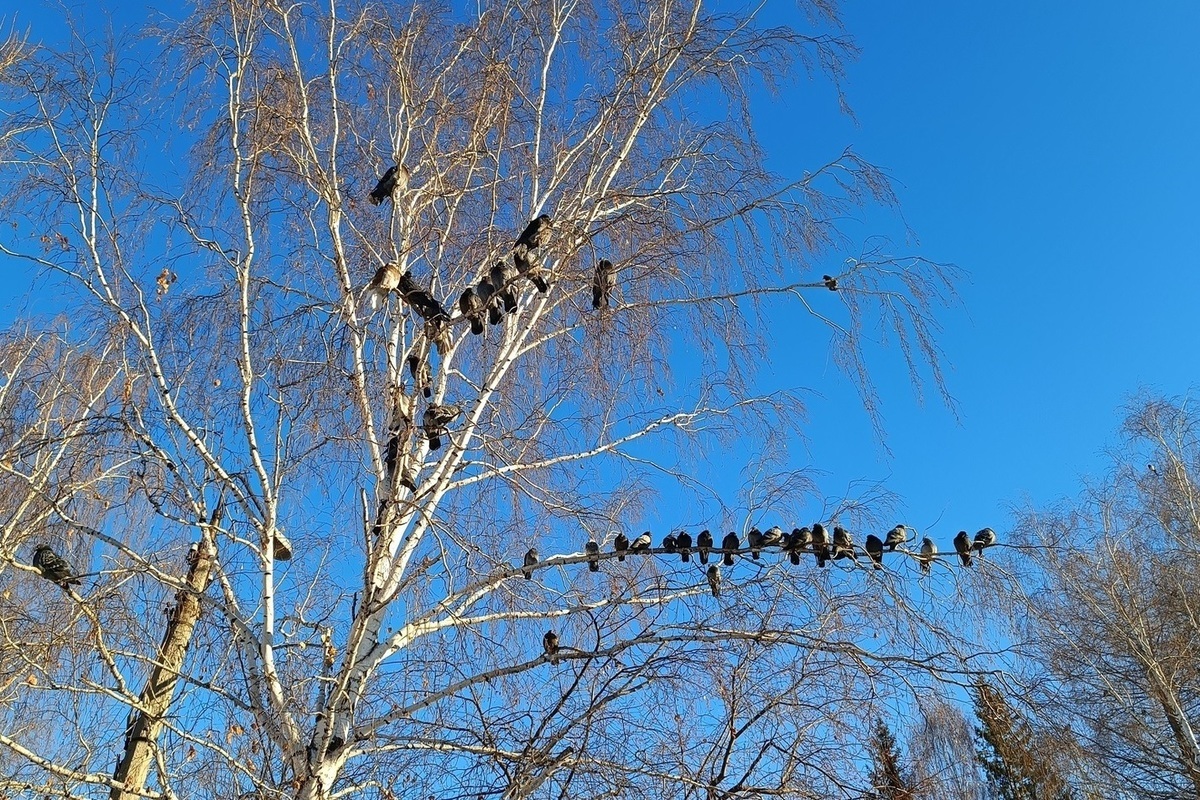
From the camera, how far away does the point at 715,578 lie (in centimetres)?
310

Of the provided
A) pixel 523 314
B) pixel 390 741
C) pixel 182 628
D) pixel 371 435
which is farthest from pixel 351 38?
pixel 390 741

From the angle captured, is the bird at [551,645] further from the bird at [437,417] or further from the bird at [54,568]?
the bird at [54,568]

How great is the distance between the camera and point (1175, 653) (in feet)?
30.5

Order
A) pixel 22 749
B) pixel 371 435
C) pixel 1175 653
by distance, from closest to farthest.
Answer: pixel 22 749 < pixel 371 435 < pixel 1175 653

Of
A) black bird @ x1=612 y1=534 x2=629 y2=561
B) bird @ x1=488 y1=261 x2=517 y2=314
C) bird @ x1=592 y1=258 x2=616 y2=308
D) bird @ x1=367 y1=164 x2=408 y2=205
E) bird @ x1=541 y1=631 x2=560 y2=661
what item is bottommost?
bird @ x1=541 y1=631 x2=560 y2=661

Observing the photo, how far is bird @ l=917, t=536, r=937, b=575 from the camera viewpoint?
286 centimetres

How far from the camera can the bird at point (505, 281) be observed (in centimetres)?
312

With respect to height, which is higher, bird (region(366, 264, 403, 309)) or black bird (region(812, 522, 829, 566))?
bird (region(366, 264, 403, 309))

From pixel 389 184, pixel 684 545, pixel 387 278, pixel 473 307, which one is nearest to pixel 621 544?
pixel 684 545

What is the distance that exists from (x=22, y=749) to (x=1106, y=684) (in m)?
9.70

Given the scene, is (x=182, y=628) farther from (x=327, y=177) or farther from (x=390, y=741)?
(x=327, y=177)

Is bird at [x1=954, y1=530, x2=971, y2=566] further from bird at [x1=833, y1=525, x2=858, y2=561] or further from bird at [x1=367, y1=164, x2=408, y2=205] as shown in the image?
bird at [x1=367, y1=164, x2=408, y2=205]

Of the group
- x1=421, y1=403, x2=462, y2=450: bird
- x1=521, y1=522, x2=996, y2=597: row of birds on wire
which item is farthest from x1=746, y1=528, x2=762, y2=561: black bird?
x1=421, y1=403, x2=462, y2=450: bird

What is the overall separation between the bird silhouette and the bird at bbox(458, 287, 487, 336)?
3.91 ft
